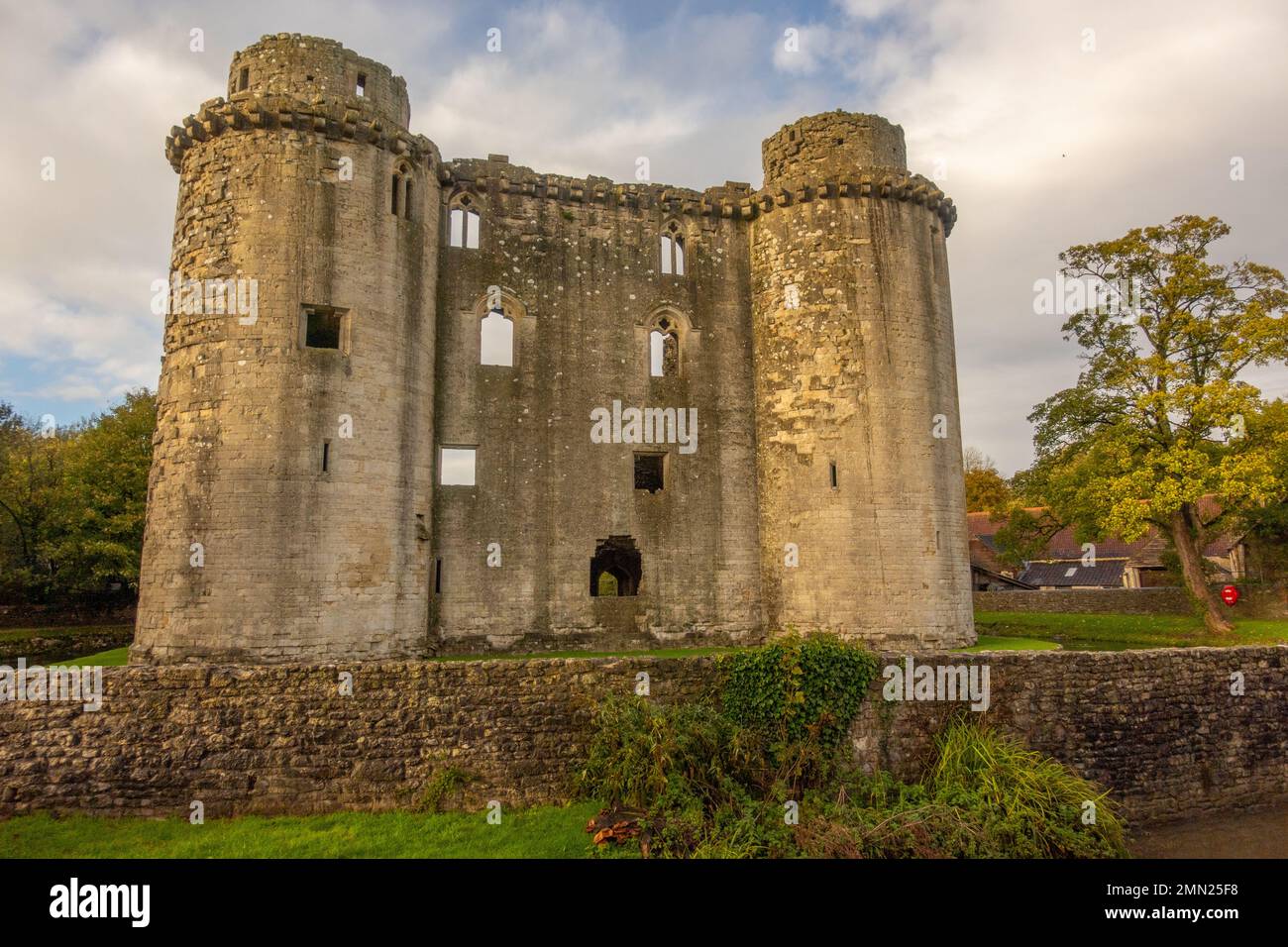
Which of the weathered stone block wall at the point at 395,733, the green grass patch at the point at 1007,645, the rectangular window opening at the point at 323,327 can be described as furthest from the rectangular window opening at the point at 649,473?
the weathered stone block wall at the point at 395,733

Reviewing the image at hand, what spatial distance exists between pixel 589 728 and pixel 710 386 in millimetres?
11598

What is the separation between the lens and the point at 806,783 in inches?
411

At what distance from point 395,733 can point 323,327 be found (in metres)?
9.99

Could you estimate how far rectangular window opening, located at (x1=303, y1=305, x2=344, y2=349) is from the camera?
16.0 m

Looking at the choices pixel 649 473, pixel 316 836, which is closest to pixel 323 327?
pixel 649 473

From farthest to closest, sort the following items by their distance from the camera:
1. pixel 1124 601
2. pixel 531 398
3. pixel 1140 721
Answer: pixel 1124 601 < pixel 531 398 < pixel 1140 721

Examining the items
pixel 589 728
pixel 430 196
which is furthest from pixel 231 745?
pixel 430 196

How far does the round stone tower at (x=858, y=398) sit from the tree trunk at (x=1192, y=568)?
958 centimetres

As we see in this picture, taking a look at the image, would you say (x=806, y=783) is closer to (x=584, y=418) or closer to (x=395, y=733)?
(x=395, y=733)

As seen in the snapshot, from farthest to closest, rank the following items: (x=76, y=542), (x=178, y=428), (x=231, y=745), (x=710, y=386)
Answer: (x=76, y=542), (x=710, y=386), (x=178, y=428), (x=231, y=745)

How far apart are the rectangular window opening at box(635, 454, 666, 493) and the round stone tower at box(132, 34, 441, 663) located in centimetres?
581

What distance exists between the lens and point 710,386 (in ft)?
67.2

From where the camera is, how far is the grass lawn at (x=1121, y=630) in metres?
22.9

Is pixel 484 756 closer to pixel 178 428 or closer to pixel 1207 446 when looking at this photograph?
pixel 178 428
